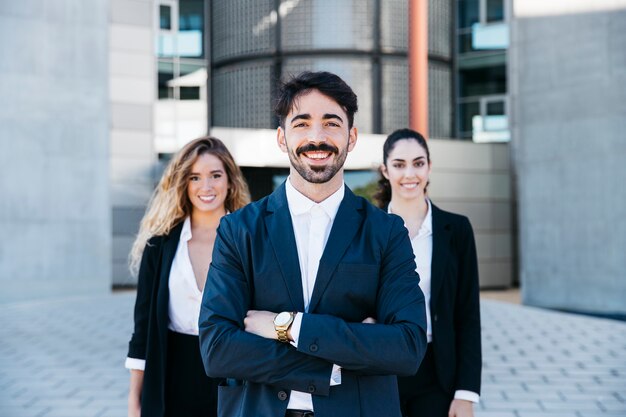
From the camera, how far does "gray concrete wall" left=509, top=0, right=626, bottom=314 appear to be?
12.1 meters

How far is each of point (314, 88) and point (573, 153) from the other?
1129 cm

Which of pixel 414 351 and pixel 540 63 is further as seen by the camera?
pixel 540 63

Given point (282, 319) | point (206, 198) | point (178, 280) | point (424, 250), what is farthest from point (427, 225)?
point (282, 319)

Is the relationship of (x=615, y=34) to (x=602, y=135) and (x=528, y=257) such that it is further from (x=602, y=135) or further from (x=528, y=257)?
(x=528, y=257)

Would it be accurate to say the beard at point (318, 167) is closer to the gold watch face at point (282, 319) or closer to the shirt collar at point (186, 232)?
the gold watch face at point (282, 319)

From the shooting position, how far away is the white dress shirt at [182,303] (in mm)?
3504

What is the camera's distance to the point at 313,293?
2.21 m

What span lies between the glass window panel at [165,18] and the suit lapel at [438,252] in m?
17.5

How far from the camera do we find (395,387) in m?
2.34

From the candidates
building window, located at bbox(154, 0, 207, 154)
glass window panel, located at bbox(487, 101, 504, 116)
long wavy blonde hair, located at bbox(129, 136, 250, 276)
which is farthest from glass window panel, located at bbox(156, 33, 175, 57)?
long wavy blonde hair, located at bbox(129, 136, 250, 276)

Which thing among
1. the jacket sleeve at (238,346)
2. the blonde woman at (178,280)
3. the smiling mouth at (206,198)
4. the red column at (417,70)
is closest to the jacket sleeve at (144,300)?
the blonde woman at (178,280)

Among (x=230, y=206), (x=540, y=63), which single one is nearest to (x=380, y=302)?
(x=230, y=206)

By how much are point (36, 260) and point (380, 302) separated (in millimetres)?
12670

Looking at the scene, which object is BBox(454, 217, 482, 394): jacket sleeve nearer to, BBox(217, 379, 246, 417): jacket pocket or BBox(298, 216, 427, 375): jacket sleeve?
BBox(298, 216, 427, 375): jacket sleeve
